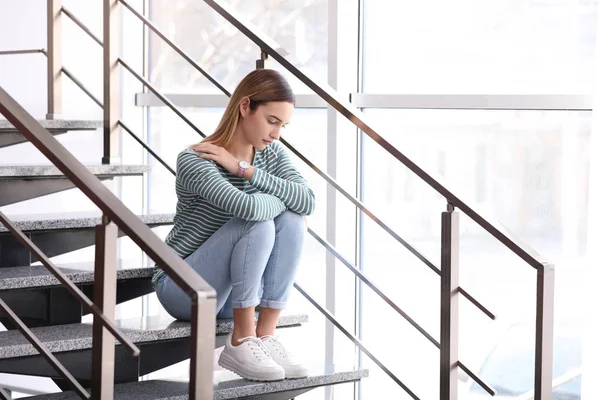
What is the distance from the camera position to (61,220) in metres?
2.35

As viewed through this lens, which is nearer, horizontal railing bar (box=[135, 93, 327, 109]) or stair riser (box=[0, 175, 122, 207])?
stair riser (box=[0, 175, 122, 207])

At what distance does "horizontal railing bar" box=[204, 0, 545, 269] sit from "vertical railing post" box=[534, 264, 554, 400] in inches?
1.3

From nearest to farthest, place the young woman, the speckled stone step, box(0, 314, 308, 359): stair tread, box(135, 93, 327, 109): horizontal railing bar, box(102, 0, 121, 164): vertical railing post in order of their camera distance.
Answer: box(0, 314, 308, 359): stair tread
the young woman
the speckled stone step
box(102, 0, 121, 164): vertical railing post
box(135, 93, 327, 109): horizontal railing bar

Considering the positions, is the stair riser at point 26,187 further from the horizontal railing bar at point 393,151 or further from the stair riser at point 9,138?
the horizontal railing bar at point 393,151

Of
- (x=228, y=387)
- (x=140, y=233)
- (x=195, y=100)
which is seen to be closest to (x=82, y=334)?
(x=228, y=387)

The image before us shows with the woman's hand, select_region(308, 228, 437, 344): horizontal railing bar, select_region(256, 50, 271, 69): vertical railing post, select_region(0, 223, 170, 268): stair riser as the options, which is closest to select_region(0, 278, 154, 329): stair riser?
select_region(0, 223, 170, 268): stair riser

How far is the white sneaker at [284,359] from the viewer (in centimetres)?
210

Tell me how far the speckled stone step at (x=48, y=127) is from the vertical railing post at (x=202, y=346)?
143 cm

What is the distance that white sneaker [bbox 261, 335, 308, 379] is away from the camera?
2.10 m

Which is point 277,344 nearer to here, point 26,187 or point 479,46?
point 26,187

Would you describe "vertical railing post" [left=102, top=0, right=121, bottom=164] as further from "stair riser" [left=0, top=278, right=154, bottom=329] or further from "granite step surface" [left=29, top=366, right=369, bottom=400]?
"granite step surface" [left=29, top=366, right=369, bottom=400]

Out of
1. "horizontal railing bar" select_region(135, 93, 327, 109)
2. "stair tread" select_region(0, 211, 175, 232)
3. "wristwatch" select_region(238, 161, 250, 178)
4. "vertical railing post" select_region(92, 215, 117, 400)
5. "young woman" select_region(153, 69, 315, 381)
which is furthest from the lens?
"horizontal railing bar" select_region(135, 93, 327, 109)

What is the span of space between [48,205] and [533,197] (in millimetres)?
2186

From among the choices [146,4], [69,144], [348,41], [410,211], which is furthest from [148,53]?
[410,211]
